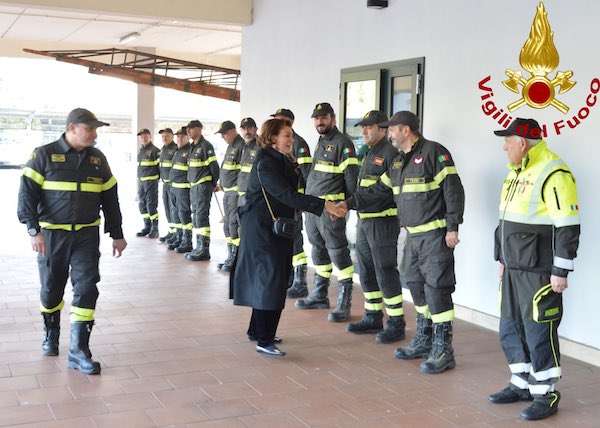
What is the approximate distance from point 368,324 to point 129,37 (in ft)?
36.4

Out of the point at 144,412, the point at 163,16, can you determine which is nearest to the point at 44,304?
the point at 144,412

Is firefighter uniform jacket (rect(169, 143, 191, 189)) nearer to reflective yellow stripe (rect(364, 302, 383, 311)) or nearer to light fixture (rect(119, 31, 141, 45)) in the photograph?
reflective yellow stripe (rect(364, 302, 383, 311))

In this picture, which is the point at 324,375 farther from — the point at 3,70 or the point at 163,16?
the point at 3,70

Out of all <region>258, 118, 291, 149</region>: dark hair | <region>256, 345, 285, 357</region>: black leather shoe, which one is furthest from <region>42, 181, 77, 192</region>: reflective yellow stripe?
<region>256, 345, 285, 357</region>: black leather shoe

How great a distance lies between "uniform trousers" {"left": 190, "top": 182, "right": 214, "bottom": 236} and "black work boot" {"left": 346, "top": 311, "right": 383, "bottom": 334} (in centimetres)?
416

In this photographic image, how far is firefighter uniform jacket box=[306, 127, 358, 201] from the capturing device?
685cm

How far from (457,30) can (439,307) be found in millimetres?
2670

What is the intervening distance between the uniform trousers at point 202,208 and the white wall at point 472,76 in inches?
61.8

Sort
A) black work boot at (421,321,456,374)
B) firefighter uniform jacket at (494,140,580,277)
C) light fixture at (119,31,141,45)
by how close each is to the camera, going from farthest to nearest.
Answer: light fixture at (119,31,141,45) < black work boot at (421,321,456,374) < firefighter uniform jacket at (494,140,580,277)

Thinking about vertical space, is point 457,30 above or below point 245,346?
above

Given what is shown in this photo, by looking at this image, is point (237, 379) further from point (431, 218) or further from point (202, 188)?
point (202, 188)

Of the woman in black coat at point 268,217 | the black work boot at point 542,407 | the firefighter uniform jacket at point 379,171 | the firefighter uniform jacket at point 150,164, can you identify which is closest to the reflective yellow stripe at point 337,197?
the firefighter uniform jacket at point 379,171

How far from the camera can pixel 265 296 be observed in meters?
5.47

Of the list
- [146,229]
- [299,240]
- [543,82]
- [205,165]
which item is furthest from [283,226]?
[146,229]
